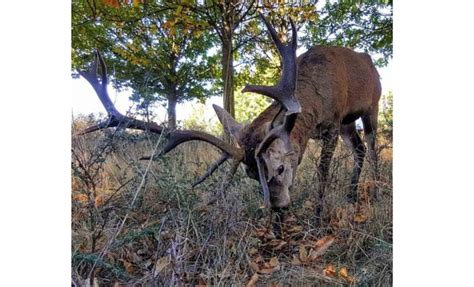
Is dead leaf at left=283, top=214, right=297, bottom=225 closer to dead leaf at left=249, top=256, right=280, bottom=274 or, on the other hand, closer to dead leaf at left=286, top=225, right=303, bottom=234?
dead leaf at left=286, top=225, right=303, bottom=234

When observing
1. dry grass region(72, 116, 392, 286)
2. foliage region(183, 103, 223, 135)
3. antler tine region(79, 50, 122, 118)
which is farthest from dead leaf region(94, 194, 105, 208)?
foliage region(183, 103, 223, 135)

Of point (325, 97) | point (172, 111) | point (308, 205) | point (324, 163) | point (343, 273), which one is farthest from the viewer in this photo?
point (325, 97)

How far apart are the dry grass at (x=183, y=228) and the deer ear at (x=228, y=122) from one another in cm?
20

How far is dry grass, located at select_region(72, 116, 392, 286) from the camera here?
1.94 m

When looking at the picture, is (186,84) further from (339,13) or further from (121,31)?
(339,13)

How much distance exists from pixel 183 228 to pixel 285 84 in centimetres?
74

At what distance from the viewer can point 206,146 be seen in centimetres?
239

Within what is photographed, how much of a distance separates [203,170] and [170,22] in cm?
67

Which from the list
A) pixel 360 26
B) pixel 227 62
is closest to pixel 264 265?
pixel 227 62

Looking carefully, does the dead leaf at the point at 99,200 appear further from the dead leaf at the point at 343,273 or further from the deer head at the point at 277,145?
the dead leaf at the point at 343,273

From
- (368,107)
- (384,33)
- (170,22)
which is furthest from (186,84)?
(368,107)

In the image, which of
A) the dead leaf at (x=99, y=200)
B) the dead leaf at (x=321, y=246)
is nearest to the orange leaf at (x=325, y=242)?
the dead leaf at (x=321, y=246)

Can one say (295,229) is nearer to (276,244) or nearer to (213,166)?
(276,244)

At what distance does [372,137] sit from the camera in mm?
2500
